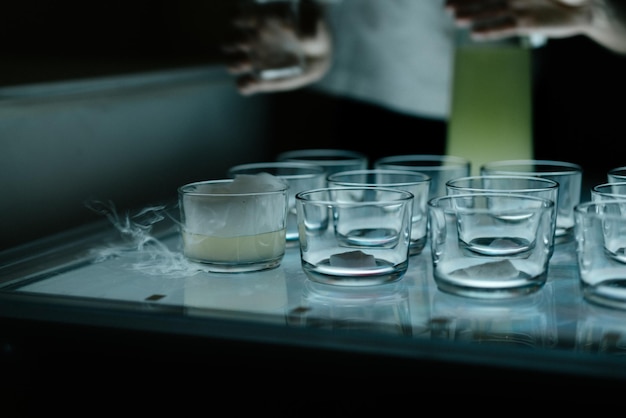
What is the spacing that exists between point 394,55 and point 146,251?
1105mm

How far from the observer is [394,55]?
2057mm

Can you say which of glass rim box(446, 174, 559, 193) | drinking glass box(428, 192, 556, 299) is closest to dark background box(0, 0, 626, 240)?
glass rim box(446, 174, 559, 193)

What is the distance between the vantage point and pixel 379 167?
123cm

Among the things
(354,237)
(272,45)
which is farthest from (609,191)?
(272,45)

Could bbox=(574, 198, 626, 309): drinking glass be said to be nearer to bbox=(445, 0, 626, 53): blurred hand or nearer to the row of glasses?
the row of glasses

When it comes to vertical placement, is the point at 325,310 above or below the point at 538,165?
below

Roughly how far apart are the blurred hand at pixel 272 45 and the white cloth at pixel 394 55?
0.43 m

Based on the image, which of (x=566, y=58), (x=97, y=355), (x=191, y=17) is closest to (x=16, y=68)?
(x=191, y=17)

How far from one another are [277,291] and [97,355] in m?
0.20

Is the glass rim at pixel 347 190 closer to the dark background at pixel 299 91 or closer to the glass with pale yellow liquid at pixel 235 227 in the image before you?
the glass with pale yellow liquid at pixel 235 227

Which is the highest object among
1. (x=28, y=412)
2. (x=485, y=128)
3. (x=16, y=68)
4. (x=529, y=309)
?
(x=16, y=68)

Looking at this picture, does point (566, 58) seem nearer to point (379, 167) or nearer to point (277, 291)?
point (379, 167)

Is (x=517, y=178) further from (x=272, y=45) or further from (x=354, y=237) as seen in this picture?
(x=272, y=45)

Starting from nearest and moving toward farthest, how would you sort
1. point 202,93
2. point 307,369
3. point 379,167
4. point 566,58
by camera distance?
point 307,369 < point 379,167 < point 202,93 < point 566,58
